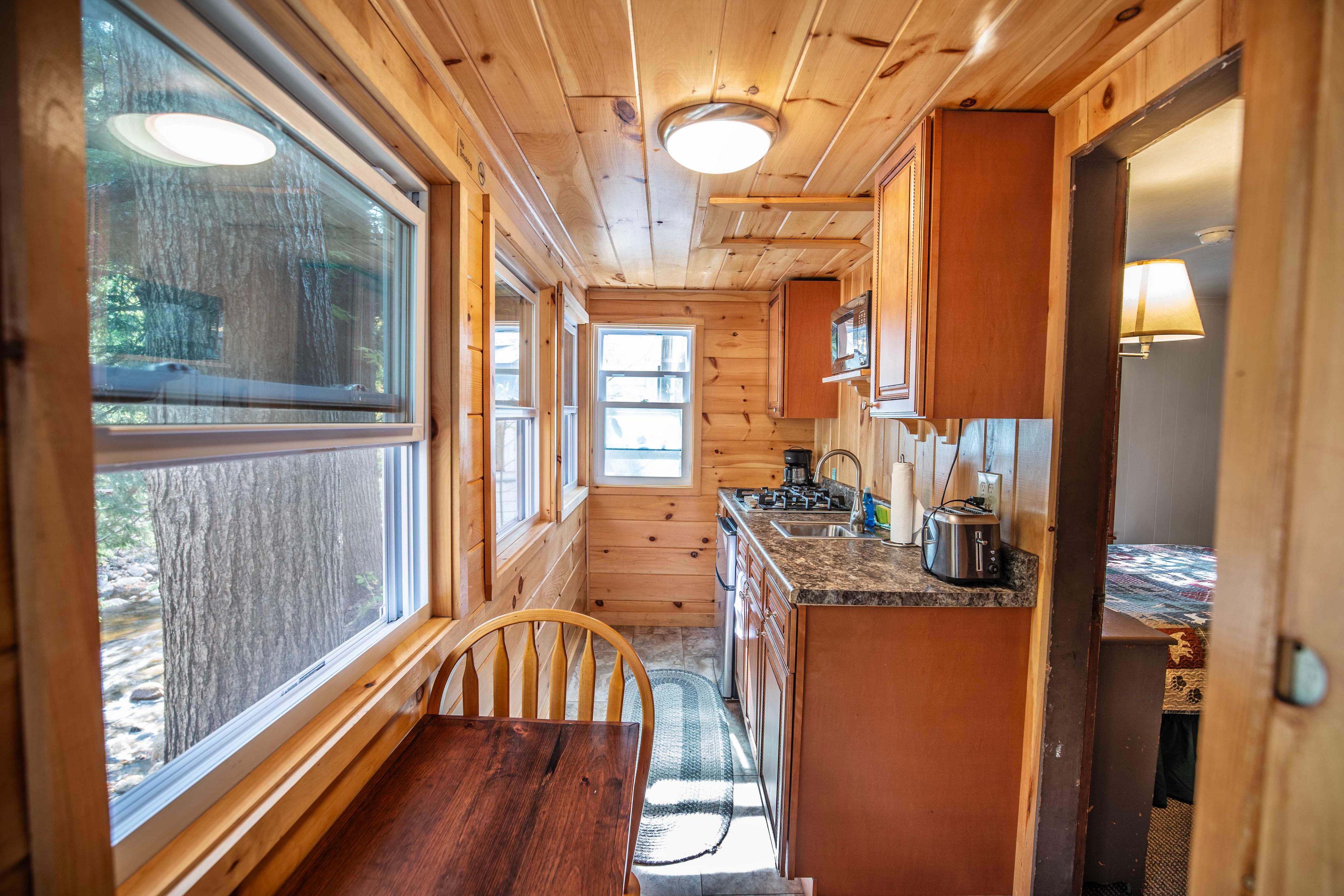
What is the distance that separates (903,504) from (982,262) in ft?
3.03

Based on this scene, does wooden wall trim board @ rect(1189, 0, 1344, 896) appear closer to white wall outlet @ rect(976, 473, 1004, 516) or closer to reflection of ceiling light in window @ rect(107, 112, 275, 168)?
reflection of ceiling light in window @ rect(107, 112, 275, 168)

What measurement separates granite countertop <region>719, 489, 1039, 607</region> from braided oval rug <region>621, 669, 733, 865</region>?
2.12 ft

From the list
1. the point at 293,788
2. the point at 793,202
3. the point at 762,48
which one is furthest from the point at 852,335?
the point at 293,788

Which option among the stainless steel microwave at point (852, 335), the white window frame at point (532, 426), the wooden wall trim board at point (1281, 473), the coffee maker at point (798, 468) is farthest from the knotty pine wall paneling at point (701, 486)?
the wooden wall trim board at point (1281, 473)

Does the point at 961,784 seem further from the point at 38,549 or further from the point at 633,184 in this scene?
the point at 633,184

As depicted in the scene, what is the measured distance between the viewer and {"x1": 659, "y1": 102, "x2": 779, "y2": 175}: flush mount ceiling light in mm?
1444

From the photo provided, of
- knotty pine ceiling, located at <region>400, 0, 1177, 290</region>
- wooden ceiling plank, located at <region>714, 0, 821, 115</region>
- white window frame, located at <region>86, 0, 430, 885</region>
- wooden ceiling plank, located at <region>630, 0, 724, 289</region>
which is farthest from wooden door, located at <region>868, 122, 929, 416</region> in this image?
white window frame, located at <region>86, 0, 430, 885</region>

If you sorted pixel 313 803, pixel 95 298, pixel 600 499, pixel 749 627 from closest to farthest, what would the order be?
pixel 95 298 → pixel 313 803 → pixel 749 627 → pixel 600 499

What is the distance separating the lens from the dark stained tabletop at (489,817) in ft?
2.65

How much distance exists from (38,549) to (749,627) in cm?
206

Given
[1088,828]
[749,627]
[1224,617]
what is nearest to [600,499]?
[749,627]

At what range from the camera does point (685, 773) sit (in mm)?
2145

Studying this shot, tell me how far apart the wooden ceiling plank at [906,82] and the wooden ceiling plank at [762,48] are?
0.22m

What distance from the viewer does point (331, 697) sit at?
1.05m
